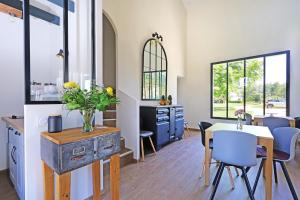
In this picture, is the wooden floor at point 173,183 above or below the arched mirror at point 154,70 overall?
below

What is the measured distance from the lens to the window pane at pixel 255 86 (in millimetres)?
5387

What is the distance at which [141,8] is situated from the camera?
449 centimetres

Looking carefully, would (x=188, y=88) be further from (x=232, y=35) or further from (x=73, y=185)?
(x=73, y=185)

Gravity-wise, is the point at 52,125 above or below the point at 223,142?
above

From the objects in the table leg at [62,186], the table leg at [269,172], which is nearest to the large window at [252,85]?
the table leg at [269,172]

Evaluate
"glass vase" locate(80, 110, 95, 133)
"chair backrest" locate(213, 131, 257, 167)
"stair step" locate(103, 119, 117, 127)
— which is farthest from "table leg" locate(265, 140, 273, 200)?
"stair step" locate(103, 119, 117, 127)

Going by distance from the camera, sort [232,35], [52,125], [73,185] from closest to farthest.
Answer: [52,125] < [73,185] < [232,35]

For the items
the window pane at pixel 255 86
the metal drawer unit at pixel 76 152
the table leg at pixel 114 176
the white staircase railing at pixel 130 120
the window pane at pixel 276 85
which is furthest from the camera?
the window pane at pixel 255 86

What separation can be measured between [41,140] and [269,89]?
222 inches

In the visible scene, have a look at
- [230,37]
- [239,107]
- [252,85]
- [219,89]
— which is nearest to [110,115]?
[219,89]

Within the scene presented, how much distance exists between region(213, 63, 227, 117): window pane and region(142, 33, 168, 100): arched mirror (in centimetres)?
195

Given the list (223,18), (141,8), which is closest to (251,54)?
(223,18)

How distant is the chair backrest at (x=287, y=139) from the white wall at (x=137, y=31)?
2.80m

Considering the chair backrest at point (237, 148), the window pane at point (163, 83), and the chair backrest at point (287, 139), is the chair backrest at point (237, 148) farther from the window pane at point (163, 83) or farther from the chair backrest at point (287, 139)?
the window pane at point (163, 83)
